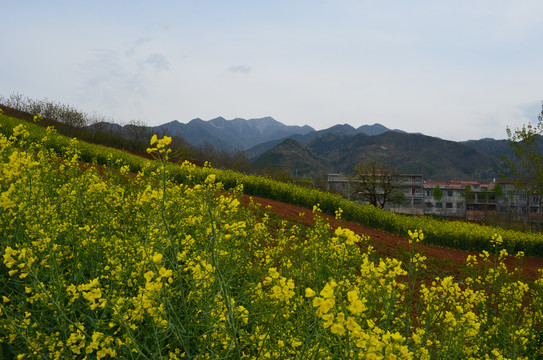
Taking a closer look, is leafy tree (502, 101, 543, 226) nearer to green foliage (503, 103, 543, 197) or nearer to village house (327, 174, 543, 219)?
green foliage (503, 103, 543, 197)

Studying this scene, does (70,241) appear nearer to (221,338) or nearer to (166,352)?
(166,352)

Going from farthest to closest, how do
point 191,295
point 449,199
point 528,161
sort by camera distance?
point 449,199
point 528,161
point 191,295

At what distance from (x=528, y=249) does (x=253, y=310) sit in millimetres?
17628

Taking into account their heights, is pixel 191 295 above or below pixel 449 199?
above

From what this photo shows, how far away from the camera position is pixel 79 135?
87.5 feet

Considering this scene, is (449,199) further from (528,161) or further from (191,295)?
(191,295)

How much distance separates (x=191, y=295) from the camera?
2.33 metres

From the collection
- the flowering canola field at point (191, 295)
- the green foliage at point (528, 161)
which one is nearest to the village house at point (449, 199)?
the green foliage at point (528, 161)

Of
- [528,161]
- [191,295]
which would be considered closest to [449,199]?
[528,161]

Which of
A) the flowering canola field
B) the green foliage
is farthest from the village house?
the flowering canola field

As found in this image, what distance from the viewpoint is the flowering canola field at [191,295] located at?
190cm

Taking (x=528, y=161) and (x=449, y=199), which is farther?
(x=449, y=199)

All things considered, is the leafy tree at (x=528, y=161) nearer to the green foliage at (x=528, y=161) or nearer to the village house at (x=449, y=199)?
the green foliage at (x=528, y=161)

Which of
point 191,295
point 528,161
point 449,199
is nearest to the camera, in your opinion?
point 191,295
